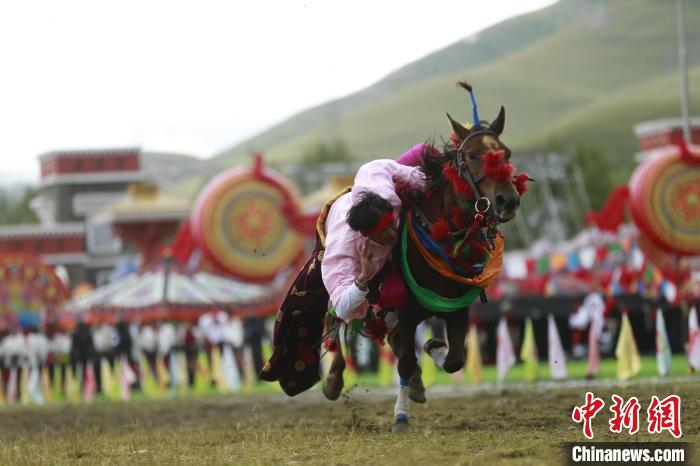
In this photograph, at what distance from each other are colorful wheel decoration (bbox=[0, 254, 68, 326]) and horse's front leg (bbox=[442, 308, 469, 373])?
83.0 ft

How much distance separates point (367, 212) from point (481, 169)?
0.80 m

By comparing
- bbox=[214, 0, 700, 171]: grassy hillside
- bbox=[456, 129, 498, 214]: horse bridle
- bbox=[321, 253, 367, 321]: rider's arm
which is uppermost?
bbox=[214, 0, 700, 171]: grassy hillside

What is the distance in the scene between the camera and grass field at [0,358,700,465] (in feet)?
25.2

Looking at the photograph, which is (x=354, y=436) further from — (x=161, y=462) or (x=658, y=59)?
(x=658, y=59)

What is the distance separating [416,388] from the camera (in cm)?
1014

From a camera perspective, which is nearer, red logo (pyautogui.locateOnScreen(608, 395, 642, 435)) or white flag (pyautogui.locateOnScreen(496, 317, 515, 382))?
red logo (pyautogui.locateOnScreen(608, 395, 642, 435))

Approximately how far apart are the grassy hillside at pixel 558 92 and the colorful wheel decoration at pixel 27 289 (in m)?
96.0

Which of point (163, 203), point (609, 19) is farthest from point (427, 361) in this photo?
point (609, 19)

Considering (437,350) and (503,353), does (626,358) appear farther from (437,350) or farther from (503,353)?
(437,350)

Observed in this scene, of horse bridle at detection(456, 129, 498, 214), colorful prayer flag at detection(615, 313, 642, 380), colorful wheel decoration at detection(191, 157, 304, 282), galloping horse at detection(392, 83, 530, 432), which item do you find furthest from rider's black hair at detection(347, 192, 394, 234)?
colorful wheel decoration at detection(191, 157, 304, 282)

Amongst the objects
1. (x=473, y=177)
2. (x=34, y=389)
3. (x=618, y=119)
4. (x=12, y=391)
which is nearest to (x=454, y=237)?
(x=473, y=177)

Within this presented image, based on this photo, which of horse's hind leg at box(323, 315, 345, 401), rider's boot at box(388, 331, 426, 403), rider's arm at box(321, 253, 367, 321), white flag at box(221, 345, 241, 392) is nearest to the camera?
rider's arm at box(321, 253, 367, 321)

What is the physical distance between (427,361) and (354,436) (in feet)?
35.9

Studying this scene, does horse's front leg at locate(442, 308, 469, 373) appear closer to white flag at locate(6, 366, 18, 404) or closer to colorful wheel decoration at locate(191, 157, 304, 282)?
white flag at locate(6, 366, 18, 404)
